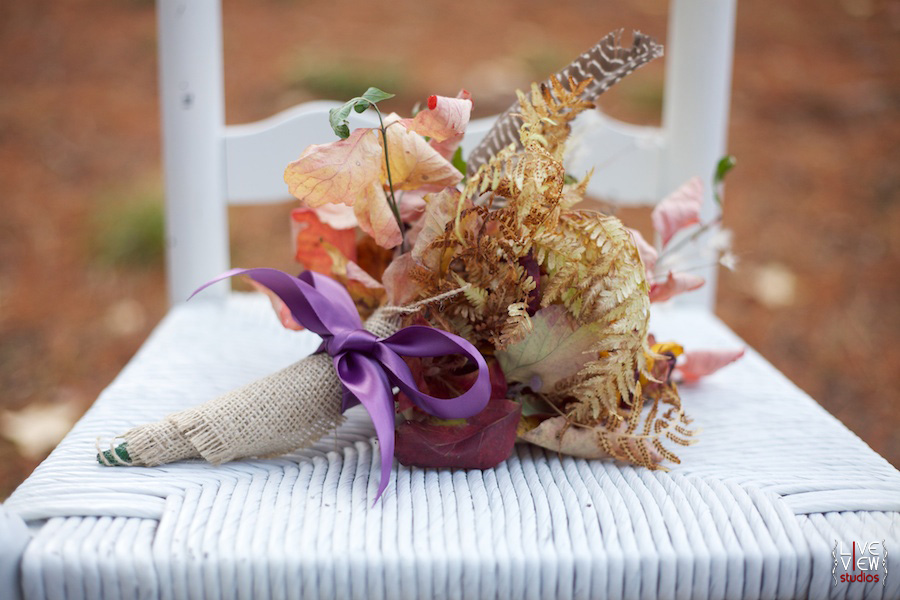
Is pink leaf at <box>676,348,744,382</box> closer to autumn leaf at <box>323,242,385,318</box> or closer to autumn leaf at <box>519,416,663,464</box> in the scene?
autumn leaf at <box>519,416,663,464</box>

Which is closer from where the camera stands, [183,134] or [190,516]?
[190,516]

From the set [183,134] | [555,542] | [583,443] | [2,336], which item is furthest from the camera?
[2,336]

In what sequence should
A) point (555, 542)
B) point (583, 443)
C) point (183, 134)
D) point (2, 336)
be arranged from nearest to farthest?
point (555, 542), point (583, 443), point (183, 134), point (2, 336)

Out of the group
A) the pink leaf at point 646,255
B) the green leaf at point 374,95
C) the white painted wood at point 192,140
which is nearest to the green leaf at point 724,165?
the pink leaf at point 646,255

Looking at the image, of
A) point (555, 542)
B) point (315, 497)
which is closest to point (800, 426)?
point (555, 542)

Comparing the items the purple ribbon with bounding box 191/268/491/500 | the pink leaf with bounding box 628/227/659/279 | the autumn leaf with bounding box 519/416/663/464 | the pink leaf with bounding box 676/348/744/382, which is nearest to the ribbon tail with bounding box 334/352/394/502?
the purple ribbon with bounding box 191/268/491/500

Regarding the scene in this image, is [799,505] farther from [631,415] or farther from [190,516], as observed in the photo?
[190,516]

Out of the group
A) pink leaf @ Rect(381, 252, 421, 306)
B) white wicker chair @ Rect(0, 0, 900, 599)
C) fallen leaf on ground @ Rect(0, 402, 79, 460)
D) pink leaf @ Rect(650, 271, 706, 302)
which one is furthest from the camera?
fallen leaf on ground @ Rect(0, 402, 79, 460)
